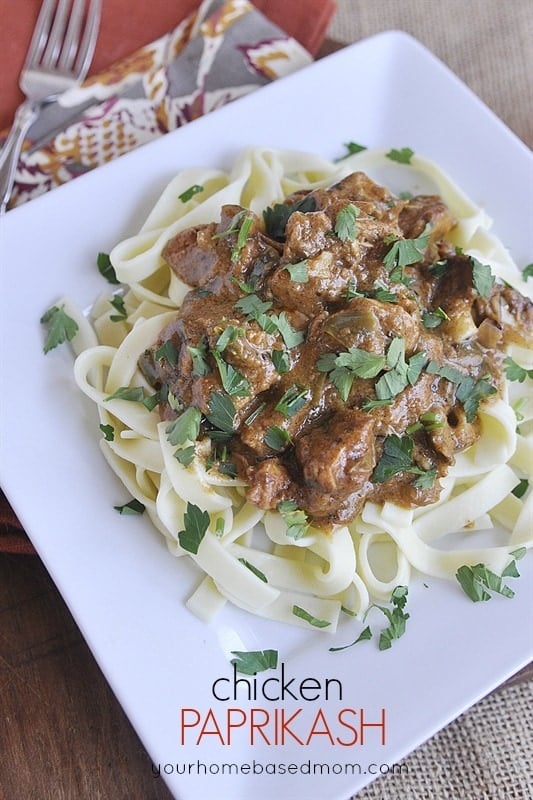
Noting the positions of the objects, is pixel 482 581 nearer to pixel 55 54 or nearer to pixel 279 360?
pixel 279 360

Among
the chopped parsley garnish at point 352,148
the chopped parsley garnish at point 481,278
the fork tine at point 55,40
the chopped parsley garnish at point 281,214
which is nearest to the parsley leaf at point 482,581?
the chopped parsley garnish at point 481,278

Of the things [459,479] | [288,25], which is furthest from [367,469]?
[288,25]

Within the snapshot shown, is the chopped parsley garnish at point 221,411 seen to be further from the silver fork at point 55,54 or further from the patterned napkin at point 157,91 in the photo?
the silver fork at point 55,54

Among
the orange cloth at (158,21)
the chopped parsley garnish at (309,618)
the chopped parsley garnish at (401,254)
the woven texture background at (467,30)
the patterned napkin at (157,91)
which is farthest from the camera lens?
the woven texture background at (467,30)

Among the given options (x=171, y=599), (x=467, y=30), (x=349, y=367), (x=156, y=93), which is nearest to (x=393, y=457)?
(x=349, y=367)

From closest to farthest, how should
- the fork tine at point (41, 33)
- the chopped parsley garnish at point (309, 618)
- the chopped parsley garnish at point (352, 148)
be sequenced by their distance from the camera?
the chopped parsley garnish at point (309, 618), the chopped parsley garnish at point (352, 148), the fork tine at point (41, 33)

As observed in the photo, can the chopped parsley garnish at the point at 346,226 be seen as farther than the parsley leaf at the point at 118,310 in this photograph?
No

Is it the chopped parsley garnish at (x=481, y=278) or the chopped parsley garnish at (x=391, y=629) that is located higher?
the chopped parsley garnish at (x=481, y=278)

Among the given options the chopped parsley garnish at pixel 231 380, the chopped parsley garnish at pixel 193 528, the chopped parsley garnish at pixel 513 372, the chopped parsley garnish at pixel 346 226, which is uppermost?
the chopped parsley garnish at pixel 346 226

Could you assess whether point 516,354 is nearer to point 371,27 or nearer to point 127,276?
point 127,276
